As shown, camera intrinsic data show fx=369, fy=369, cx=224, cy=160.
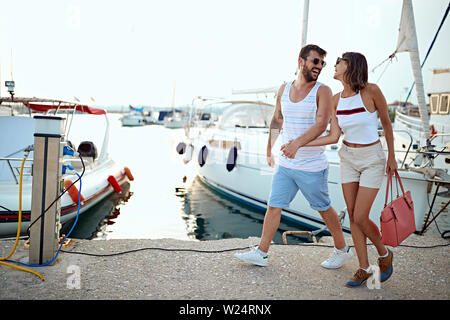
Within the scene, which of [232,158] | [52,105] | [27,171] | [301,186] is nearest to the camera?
[301,186]

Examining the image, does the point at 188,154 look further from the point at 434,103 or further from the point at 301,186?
the point at 434,103

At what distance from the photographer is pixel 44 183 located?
11.2ft

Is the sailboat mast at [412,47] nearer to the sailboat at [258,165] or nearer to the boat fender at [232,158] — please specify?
the sailboat at [258,165]

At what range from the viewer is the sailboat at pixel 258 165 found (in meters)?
6.54

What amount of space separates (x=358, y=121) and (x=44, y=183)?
282cm

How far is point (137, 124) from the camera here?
73.0m

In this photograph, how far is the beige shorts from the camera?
116 inches

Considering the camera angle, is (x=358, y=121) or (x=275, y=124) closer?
(x=358, y=121)

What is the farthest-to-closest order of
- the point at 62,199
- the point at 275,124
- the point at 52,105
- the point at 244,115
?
the point at 244,115 < the point at 52,105 < the point at 62,199 < the point at 275,124

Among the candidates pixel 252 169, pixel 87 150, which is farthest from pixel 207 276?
pixel 87 150

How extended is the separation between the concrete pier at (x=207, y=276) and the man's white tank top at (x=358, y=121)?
1.27 m

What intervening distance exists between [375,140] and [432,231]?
708 cm

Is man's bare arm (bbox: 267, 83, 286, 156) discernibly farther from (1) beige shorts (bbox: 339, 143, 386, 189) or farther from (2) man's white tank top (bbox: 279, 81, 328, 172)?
(1) beige shorts (bbox: 339, 143, 386, 189)

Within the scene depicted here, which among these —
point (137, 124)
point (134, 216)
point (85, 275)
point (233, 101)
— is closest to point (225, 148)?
point (233, 101)
